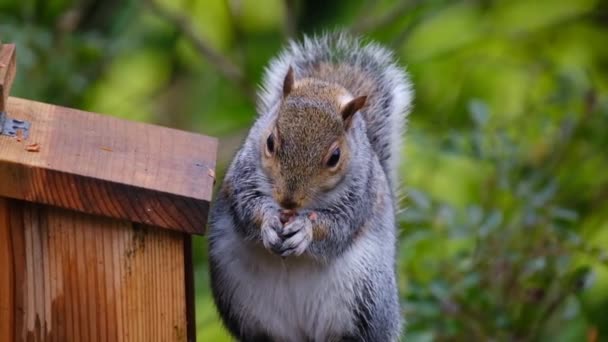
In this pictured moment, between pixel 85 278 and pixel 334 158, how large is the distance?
420 mm

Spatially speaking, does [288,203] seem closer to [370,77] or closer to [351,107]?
[351,107]

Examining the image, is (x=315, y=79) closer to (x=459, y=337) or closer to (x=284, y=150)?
(x=284, y=150)

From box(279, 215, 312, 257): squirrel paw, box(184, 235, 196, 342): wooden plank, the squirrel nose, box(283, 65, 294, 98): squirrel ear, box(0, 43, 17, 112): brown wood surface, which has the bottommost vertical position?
box(184, 235, 196, 342): wooden plank

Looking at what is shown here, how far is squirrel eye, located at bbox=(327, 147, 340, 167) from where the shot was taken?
167 centimetres

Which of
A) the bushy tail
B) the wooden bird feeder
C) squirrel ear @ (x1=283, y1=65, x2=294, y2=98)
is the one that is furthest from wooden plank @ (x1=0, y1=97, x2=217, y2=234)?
the bushy tail

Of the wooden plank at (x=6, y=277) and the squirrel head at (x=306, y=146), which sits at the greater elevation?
the squirrel head at (x=306, y=146)

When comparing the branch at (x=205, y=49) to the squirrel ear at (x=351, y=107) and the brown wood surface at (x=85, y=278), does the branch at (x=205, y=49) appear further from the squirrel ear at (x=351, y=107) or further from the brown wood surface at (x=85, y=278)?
the brown wood surface at (x=85, y=278)

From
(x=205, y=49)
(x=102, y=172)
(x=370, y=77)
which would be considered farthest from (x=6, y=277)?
(x=205, y=49)

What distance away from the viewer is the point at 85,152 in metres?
1.49

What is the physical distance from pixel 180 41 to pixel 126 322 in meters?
2.06

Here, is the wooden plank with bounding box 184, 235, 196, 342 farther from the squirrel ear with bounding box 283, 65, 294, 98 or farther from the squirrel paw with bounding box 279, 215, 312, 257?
the squirrel ear with bounding box 283, 65, 294, 98

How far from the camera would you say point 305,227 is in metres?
1.68

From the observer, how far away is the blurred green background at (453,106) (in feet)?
8.52

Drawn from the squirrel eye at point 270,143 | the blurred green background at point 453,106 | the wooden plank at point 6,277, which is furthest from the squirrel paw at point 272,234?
the blurred green background at point 453,106
